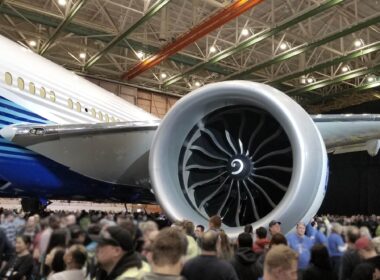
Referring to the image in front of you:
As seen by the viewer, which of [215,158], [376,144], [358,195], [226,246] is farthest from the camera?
[358,195]

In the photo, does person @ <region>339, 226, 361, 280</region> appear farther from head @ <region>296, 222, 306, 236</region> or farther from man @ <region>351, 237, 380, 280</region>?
head @ <region>296, 222, 306, 236</region>

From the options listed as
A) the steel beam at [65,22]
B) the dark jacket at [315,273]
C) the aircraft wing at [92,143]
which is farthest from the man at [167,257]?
the steel beam at [65,22]

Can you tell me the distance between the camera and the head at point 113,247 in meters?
1.91

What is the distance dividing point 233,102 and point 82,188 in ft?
9.51

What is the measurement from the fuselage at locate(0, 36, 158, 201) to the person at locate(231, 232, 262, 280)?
3623mm

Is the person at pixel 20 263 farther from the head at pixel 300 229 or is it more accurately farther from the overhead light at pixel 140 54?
the overhead light at pixel 140 54

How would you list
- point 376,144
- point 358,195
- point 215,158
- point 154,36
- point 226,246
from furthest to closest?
point 358,195, point 154,36, point 376,144, point 215,158, point 226,246

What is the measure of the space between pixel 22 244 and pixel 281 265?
1.80 metres

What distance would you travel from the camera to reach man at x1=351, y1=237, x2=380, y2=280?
2.76 m

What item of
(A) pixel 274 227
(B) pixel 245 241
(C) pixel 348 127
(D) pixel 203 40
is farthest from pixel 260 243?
(D) pixel 203 40

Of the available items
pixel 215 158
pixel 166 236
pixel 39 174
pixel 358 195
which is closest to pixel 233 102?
pixel 215 158

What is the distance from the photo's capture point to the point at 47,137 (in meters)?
5.77

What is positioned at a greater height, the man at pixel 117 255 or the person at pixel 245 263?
the man at pixel 117 255

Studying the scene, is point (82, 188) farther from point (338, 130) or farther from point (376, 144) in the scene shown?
point (376, 144)
